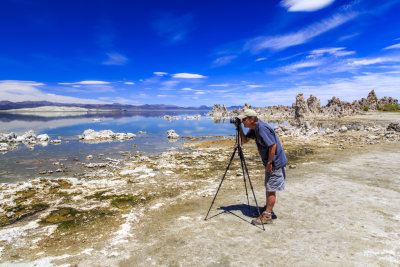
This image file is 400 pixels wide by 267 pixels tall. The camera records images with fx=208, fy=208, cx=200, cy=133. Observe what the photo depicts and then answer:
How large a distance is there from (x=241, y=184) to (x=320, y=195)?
298cm

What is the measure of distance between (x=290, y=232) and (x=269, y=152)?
1.94 m

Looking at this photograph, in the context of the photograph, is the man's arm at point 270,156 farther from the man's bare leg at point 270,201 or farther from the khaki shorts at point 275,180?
the man's bare leg at point 270,201

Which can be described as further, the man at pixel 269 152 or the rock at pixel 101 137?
the rock at pixel 101 137

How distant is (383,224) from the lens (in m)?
5.05

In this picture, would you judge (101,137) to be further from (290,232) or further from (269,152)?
(290,232)

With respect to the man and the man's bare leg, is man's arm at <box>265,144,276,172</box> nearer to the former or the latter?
the man

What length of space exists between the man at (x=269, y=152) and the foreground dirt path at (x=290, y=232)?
2.18 feet

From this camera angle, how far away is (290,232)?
16.2ft

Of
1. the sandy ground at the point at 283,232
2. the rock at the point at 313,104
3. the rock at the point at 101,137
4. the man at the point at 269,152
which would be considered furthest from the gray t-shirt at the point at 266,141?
the rock at the point at 313,104

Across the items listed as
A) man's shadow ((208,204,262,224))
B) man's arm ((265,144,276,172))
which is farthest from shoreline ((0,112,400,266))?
man's arm ((265,144,276,172))

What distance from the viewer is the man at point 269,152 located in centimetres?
511

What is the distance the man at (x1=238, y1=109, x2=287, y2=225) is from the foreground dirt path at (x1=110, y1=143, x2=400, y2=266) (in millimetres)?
664

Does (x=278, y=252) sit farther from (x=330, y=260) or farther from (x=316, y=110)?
(x=316, y=110)

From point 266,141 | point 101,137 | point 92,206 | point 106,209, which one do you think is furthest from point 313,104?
point 92,206
